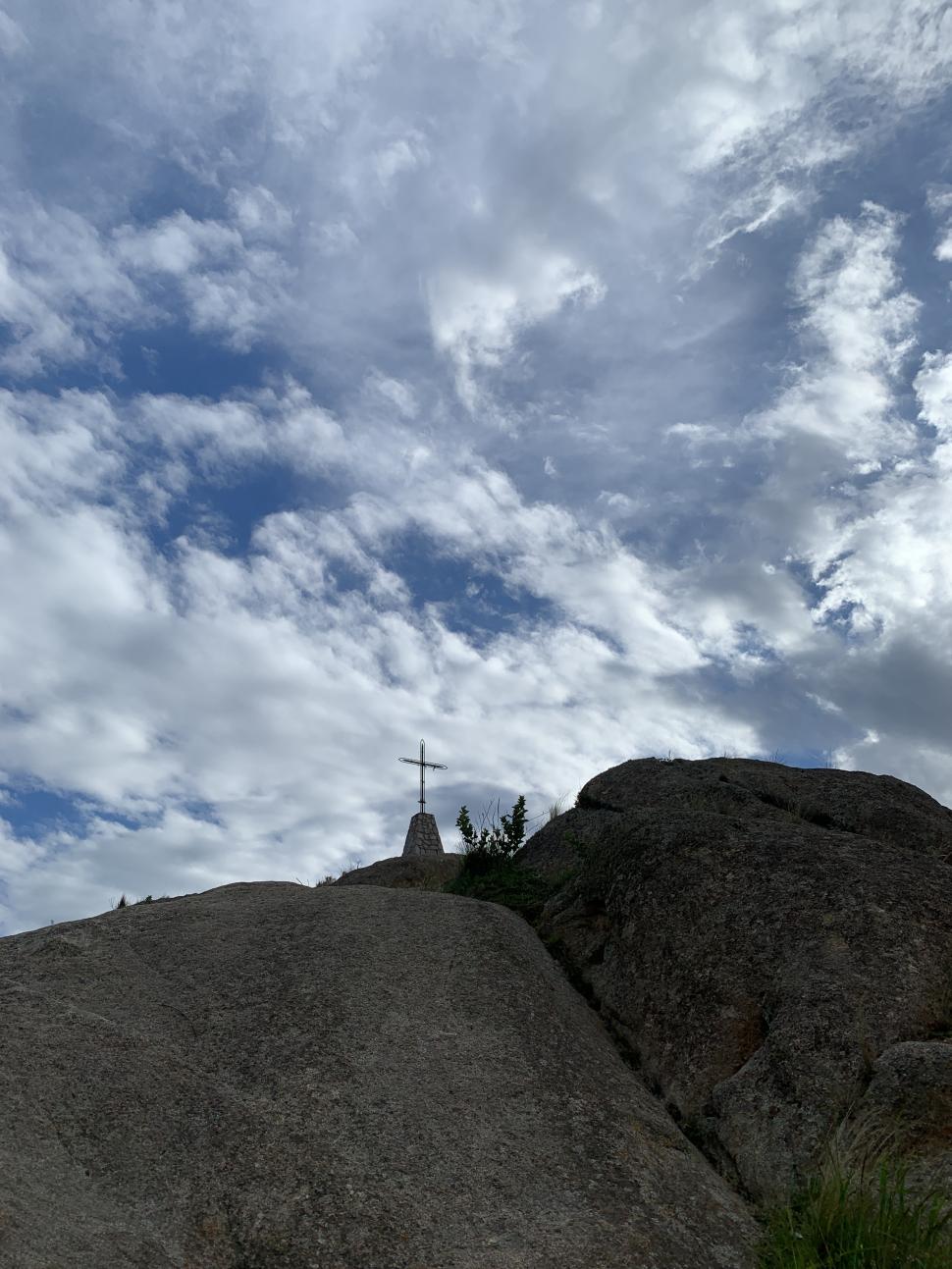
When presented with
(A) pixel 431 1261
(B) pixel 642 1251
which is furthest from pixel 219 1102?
(B) pixel 642 1251

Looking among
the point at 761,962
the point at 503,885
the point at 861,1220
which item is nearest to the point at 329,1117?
the point at 861,1220

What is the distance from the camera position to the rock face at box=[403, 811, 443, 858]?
24312 millimetres

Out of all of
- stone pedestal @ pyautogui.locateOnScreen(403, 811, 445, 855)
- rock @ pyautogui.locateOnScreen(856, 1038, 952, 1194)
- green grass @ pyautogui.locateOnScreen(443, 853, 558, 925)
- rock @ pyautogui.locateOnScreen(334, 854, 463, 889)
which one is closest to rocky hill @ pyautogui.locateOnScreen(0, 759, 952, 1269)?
rock @ pyautogui.locateOnScreen(856, 1038, 952, 1194)

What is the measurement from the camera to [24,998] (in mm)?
7844

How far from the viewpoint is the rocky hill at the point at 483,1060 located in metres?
5.78

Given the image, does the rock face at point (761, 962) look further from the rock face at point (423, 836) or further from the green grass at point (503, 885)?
the rock face at point (423, 836)

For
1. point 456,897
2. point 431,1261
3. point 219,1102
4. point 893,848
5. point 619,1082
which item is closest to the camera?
point 431,1261

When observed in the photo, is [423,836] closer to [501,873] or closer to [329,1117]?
[501,873]

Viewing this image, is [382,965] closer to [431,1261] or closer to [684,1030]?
[684,1030]

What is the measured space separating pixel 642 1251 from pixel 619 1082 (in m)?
1.99

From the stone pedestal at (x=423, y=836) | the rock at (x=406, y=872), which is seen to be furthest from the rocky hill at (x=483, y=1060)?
the stone pedestal at (x=423, y=836)

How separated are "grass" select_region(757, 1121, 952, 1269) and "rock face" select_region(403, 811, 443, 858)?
18221mm

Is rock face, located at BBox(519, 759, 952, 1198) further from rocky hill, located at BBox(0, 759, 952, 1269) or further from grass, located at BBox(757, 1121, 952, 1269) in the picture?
grass, located at BBox(757, 1121, 952, 1269)

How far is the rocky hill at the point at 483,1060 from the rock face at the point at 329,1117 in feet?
0.07
